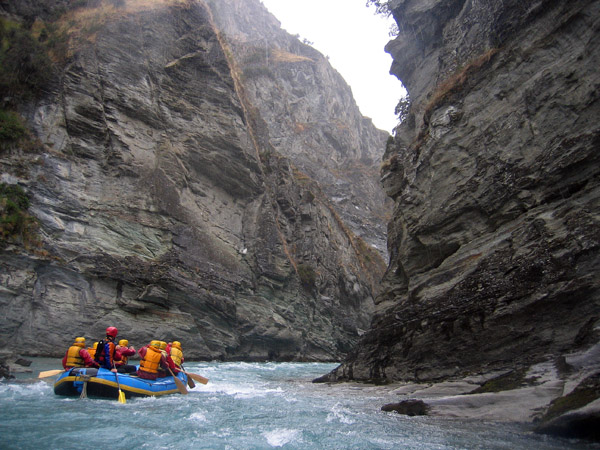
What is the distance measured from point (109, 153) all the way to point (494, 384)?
18219 millimetres

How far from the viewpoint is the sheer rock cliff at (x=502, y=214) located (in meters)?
7.88

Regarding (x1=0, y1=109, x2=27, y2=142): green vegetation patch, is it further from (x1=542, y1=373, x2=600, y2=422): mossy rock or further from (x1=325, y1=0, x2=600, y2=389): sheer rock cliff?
(x1=542, y1=373, x2=600, y2=422): mossy rock

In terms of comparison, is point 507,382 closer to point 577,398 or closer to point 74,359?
point 577,398

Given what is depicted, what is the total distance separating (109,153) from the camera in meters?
18.5

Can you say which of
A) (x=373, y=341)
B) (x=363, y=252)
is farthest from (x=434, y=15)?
(x=363, y=252)

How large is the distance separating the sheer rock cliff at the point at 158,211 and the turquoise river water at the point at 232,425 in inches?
242

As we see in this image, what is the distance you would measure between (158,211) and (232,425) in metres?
14.5

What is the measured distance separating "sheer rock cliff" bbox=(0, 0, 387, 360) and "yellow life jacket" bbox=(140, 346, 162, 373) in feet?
20.3

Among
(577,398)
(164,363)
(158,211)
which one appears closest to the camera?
(577,398)

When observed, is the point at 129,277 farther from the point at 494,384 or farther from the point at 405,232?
the point at 494,384

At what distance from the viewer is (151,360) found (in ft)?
31.1

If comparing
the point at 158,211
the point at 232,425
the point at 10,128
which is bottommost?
the point at 232,425

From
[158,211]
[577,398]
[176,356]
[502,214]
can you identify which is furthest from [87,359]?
[158,211]

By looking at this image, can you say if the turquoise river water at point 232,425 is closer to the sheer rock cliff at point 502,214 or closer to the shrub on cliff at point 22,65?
the sheer rock cliff at point 502,214
